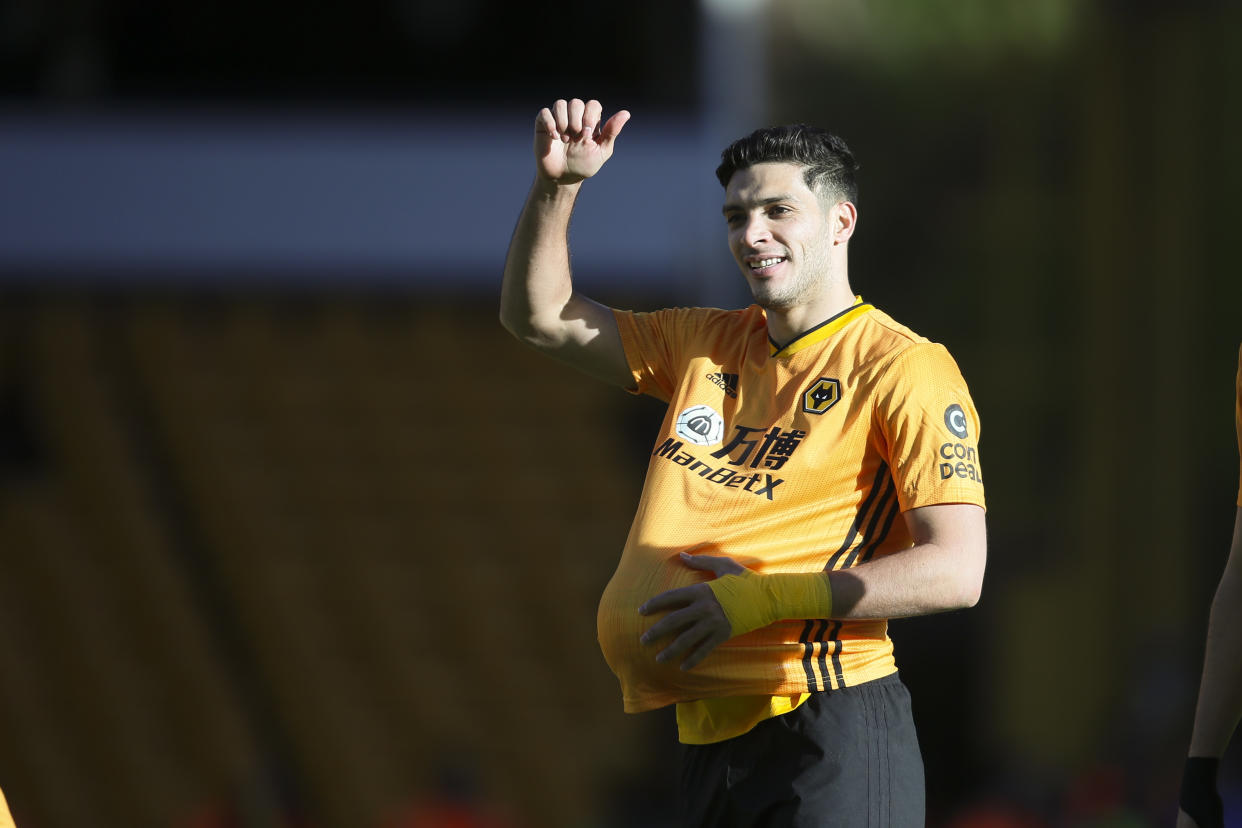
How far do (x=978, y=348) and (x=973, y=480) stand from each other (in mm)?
6356

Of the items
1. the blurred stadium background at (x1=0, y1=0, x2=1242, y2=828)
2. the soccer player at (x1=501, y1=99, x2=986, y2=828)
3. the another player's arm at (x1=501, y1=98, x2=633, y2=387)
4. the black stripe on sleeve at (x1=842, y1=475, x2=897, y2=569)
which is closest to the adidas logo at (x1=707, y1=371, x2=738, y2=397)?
the soccer player at (x1=501, y1=99, x2=986, y2=828)

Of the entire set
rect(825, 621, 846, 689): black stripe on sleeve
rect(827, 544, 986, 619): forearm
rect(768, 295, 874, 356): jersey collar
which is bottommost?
rect(825, 621, 846, 689): black stripe on sleeve

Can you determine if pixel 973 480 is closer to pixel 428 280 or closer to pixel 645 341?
pixel 645 341

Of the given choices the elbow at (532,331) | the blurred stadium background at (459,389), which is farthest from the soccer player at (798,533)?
the blurred stadium background at (459,389)

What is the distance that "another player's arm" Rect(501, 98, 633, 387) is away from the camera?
104 inches

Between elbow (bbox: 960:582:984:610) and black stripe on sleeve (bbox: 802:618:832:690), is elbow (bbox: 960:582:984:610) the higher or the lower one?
the higher one

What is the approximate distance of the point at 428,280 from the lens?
9.69 m

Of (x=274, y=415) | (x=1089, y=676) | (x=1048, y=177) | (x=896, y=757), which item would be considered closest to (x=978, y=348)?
(x=1048, y=177)

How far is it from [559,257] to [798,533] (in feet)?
2.40

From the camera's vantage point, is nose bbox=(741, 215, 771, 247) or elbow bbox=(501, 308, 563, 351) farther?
elbow bbox=(501, 308, 563, 351)

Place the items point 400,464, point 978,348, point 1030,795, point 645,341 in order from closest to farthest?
point 645,341 → point 1030,795 → point 978,348 → point 400,464

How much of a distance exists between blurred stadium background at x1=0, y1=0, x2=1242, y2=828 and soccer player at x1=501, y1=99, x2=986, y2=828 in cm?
514

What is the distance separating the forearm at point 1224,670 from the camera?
2412 mm

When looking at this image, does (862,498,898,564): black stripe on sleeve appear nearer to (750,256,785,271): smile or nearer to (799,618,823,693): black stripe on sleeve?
(799,618,823,693): black stripe on sleeve
